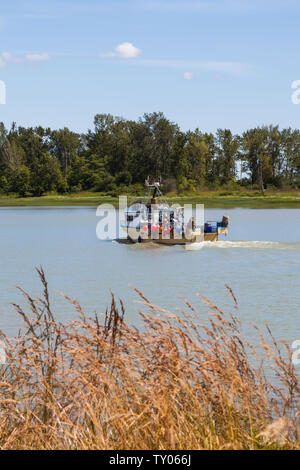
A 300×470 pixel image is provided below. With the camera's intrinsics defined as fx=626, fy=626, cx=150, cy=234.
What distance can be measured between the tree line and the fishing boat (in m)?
86.3

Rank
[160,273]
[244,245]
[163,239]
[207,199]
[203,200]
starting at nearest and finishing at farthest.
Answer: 1. [160,273]
2. [163,239]
3. [244,245]
4. [203,200]
5. [207,199]

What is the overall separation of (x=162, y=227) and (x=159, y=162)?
9802cm

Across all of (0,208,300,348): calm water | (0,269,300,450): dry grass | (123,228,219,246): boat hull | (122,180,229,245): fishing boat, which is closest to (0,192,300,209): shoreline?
(0,208,300,348): calm water

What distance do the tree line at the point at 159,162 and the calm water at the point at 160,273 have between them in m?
78.6

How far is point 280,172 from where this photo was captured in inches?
5797

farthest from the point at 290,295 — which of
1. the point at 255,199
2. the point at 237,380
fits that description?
the point at 255,199

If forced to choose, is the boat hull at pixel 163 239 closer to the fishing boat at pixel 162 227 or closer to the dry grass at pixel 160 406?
the fishing boat at pixel 162 227

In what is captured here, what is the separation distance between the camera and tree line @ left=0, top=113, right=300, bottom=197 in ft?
471

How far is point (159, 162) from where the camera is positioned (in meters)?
149

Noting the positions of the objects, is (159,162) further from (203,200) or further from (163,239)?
(163,239)

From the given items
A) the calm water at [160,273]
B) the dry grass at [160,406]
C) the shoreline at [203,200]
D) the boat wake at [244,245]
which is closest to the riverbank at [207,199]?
the shoreline at [203,200]

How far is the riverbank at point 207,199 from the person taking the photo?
415 ft

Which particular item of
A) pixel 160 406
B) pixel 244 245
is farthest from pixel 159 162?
pixel 160 406
